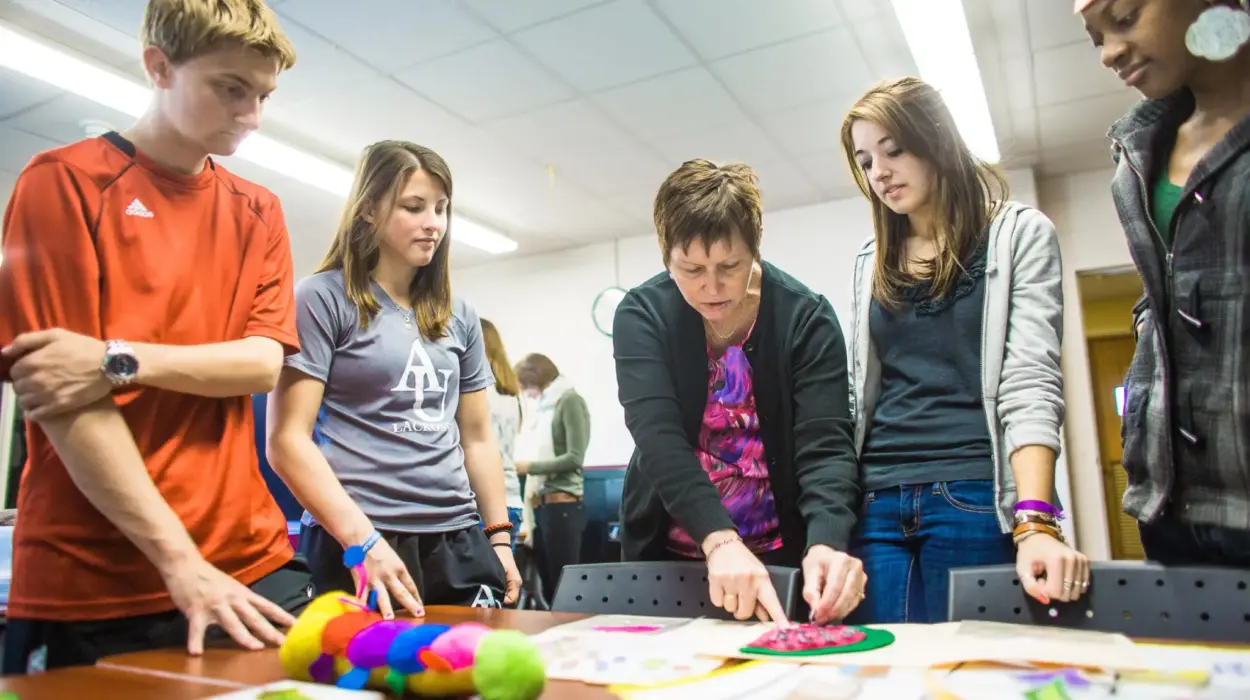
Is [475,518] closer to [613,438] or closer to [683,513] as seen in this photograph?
[683,513]

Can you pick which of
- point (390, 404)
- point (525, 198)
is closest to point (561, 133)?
point (525, 198)

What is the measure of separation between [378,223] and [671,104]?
2484 mm

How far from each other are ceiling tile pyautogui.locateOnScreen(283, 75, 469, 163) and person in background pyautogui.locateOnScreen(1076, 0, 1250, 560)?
9.79 feet

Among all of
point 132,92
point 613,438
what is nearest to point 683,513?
point 132,92

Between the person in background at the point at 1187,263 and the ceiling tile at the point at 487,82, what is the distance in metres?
2.50

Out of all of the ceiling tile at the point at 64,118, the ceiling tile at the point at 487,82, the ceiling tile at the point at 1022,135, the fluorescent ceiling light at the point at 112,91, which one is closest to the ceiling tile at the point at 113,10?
the fluorescent ceiling light at the point at 112,91

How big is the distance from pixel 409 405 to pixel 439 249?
33cm

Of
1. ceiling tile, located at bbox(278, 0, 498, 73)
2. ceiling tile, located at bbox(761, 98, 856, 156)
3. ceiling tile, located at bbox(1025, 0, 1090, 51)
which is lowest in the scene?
ceiling tile, located at bbox(278, 0, 498, 73)

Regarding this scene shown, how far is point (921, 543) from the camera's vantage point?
114cm

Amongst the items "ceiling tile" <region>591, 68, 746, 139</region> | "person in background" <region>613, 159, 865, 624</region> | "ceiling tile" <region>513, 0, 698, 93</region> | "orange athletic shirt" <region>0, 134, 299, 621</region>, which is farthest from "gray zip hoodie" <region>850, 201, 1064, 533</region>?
"ceiling tile" <region>591, 68, 746, 139</region>

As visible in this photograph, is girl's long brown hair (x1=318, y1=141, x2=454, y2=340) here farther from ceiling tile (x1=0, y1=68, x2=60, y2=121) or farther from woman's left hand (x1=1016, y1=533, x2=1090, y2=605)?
ceiling tile (x1=0, y1=68, x2=60, y2=121)

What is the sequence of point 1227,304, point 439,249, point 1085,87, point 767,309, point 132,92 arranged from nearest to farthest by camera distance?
point 1227,304
point 767,309
point 439,249
point 132,92
point 1085,87

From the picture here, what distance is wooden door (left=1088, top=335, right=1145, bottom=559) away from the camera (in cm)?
600

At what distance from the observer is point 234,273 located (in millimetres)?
1087
